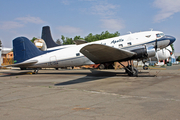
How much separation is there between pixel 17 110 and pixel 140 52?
11.4 meters

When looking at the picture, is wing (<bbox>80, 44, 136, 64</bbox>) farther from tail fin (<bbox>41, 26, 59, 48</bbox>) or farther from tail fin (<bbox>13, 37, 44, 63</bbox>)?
tail fin (<bbox>41, 26, 59, 48</bbox>)

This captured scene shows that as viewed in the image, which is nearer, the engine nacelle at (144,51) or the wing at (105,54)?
the wing at (105,54)

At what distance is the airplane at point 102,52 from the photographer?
504 inches

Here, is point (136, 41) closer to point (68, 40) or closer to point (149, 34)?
point (149, 34)

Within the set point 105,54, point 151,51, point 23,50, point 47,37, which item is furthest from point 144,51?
point 47,37

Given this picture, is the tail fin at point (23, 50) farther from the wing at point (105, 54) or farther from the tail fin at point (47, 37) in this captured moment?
the tail fin at point (47, 37)

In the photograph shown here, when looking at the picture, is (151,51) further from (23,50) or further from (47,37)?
(47,37)

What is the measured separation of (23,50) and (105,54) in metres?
9.73

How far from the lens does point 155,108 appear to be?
443cm

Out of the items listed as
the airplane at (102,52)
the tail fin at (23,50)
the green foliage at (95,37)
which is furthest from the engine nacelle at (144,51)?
the green foliage at (95,37)

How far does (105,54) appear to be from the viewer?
42.2 feet

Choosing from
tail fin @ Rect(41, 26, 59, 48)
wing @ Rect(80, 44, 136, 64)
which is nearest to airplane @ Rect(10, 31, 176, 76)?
wing @ Rect(80, 44, 136, 64)

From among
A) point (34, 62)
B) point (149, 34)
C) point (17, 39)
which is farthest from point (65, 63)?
point (149, 34)

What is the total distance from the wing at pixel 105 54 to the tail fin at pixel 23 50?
7.00 metres
